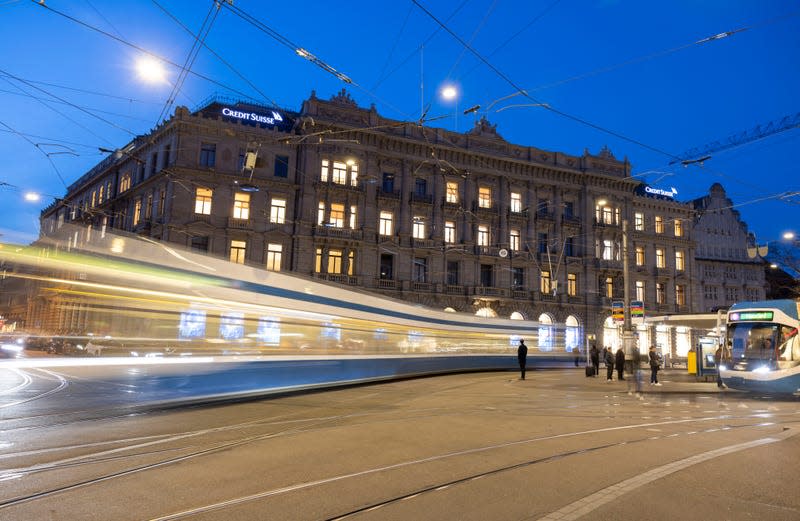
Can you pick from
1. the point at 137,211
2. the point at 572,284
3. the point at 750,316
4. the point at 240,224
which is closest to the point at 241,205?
the point at 240,224

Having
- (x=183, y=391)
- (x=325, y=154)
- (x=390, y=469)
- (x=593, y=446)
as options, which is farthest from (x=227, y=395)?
(x=325, y=154)

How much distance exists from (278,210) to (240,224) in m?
2.80

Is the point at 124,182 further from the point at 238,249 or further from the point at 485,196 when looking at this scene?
the point at 485,196

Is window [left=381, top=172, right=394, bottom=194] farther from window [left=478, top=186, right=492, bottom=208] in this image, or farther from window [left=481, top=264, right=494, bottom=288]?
window [left=481, top=264, right=494, bottom=288]

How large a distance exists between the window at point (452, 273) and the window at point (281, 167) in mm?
13724

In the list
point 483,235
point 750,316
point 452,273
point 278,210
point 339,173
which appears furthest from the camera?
→ point 483,235

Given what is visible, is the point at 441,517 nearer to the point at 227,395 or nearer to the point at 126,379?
the point at 126,379

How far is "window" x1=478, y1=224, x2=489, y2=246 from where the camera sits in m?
44.5

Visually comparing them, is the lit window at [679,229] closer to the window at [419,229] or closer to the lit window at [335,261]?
the window at [419,229]

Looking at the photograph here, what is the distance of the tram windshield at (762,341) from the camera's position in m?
18.0

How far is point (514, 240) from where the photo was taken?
45875 millimetres

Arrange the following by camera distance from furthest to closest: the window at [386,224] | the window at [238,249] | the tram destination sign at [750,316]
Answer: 1. the window at [386,224]
2. the window at [238,249]
3. the tram destination sign at [750,316]

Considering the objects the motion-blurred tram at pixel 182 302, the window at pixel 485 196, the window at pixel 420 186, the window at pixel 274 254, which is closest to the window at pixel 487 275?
the window at pixel 485 196

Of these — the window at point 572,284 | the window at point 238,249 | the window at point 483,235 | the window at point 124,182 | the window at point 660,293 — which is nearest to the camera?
the window at point 238,249
